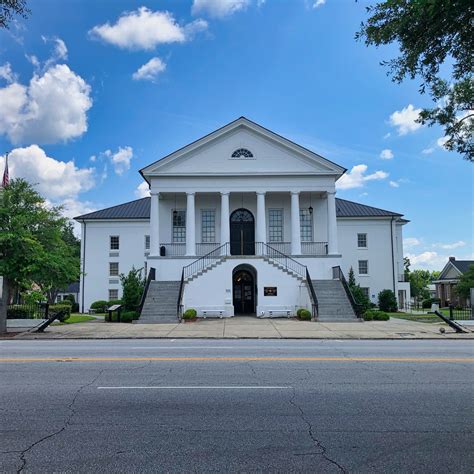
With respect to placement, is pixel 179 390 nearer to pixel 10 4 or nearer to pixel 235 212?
pixel 10 4

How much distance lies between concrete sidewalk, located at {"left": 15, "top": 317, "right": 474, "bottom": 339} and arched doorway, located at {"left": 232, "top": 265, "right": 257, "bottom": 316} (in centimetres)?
715

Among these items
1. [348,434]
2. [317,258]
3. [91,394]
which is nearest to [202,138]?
[317,258]

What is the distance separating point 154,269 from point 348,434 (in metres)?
24.1

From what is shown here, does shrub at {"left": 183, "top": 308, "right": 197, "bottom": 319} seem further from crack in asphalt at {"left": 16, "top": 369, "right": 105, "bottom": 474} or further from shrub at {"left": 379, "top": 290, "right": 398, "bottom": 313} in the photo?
shrub at {"left": 379, "top": 290, "right": 398, "bottom": 313}

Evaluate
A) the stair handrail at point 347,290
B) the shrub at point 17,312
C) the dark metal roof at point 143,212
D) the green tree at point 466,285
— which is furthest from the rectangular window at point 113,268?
the green tree at point 466,285

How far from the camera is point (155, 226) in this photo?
98.6ft

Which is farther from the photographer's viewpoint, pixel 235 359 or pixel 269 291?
pixel 269 291

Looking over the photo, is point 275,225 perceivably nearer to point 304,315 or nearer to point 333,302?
point 333,302

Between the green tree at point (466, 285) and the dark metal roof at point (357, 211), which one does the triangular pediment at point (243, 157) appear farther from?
the green tree at point (466, 285)


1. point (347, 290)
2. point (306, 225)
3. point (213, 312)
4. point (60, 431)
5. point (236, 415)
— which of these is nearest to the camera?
point (60, 431)

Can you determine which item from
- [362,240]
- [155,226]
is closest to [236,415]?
[155,226]

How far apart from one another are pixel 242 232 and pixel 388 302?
15098mm

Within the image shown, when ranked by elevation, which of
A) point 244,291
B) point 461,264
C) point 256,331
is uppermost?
point 461,264

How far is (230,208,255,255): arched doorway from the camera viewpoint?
32.0m
